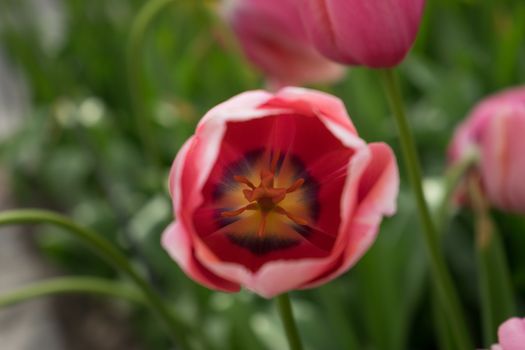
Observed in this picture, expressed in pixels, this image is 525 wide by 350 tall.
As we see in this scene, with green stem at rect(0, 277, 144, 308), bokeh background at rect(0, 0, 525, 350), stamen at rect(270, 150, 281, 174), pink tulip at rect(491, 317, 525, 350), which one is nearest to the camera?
pink tulip at rect(491, 317, 525, 350)

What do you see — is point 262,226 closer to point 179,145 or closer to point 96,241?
point 96,241

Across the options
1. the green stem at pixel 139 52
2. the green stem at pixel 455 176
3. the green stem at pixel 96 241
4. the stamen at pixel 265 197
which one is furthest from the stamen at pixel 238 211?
the green stem at pixel 139 52

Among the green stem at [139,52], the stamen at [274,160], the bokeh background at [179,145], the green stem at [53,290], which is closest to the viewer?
the stamen at [274,160]

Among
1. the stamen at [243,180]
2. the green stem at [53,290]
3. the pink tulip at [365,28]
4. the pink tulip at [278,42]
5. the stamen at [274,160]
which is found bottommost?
the stamen at [243,180]

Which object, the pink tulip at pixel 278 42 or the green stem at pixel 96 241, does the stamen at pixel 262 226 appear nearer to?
the green stem at pixel 96 241

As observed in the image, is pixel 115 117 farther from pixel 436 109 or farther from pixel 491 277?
pixel 491 277

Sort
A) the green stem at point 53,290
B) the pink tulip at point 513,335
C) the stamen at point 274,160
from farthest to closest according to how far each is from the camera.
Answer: the green stem at point 53,290 → the stamen at point 274,160 → the pink tulip at point 513,335

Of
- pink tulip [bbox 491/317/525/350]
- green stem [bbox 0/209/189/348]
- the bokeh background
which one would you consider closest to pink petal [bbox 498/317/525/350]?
pink tulip [bbox 491/317/525/350]

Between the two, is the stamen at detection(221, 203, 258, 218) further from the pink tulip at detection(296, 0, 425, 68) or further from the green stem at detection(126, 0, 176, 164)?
the green stem at detection(126, 0, 176, 164)
